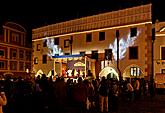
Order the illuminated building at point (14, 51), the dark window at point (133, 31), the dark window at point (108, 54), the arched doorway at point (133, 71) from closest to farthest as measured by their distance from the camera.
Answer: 1. the arched doorway at point (133, 71)
2. the dark window at point (133, 31)
3. the dark window at point (108, 54)
4. the illuminated building at point (14, 51)

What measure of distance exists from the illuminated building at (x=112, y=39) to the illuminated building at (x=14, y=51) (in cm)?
889

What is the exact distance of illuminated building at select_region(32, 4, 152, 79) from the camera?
31453 mm

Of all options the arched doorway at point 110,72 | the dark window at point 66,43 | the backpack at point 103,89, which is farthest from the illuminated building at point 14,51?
the backpack at point 103,89

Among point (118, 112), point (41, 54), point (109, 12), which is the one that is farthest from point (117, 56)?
point (118, 112)

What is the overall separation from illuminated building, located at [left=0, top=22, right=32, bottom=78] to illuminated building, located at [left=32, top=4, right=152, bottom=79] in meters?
8.89

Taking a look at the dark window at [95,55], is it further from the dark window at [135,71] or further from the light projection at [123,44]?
the dark window at [135,71]

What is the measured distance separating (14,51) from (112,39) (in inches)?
847

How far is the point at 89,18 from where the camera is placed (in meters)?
36.4

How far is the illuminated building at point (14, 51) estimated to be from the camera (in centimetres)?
4750

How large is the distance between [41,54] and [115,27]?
13234mm

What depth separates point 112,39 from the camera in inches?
1347

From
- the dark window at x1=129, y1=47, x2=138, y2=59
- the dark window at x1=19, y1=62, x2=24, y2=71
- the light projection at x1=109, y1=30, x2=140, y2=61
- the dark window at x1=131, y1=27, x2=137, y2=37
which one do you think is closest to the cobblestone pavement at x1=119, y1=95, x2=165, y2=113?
the dark window at x1=129, y1=47, x2=138, y2=59

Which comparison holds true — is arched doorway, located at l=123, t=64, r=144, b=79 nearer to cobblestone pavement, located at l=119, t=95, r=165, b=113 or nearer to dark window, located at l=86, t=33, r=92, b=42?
dark window, located at l=86, t=33, r=92, b=42

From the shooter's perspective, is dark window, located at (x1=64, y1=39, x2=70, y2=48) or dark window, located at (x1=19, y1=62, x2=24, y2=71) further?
dark window, located at (x1=19, y1=62, x2=24, y2=71)
